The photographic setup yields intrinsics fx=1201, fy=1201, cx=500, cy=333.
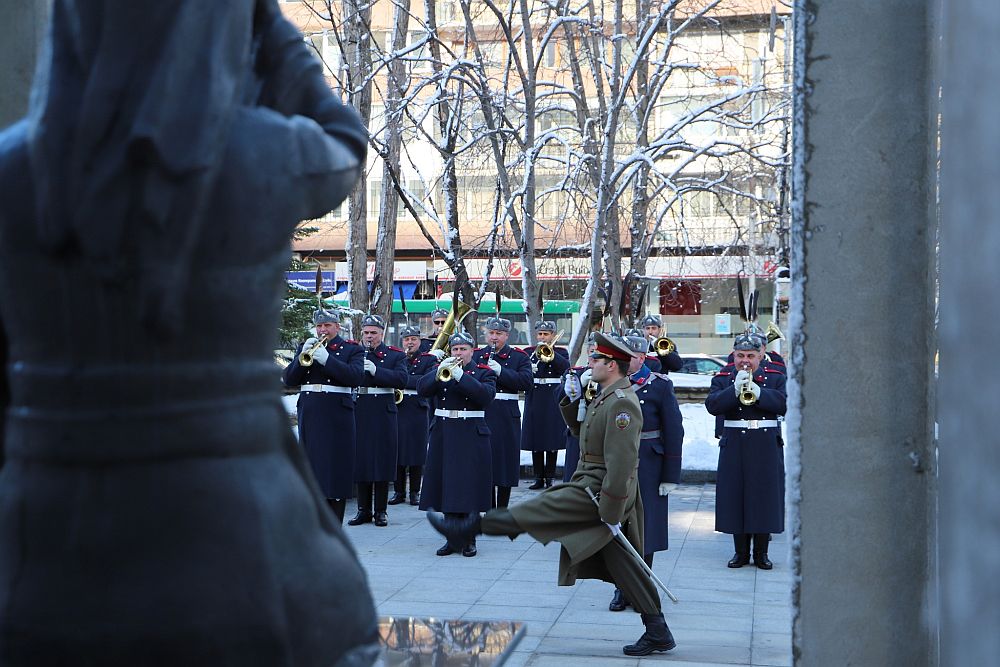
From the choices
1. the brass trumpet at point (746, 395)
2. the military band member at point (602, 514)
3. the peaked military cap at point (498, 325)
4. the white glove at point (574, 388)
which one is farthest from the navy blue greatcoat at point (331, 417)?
the military band member at point (602, 514)

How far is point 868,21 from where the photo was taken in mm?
3316

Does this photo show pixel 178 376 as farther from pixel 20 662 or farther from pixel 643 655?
pixel 643 655

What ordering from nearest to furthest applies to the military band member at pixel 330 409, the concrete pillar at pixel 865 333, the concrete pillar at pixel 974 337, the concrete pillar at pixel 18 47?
the concrete pillar at pixel 974 337
the concrete pillar at pixel 865 333
the concrete pillar at pixel 18 47
the military band member at pixel 330 409

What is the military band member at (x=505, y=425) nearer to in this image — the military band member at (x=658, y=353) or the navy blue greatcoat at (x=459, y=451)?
the military band member at (x=658, y=353)

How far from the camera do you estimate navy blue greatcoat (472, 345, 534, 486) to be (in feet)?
43.3

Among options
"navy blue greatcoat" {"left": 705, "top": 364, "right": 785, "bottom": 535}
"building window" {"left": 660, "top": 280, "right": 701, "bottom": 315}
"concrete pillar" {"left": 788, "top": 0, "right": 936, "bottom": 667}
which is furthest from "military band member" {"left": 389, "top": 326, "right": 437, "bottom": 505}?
"building window" {"left": 660, "top": 280, "right": 701, "bottom": 315}


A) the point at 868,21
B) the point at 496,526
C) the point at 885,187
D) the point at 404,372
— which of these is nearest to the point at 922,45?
the point at 868,21

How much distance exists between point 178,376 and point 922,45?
231cm

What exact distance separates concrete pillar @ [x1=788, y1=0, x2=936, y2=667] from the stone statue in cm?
183

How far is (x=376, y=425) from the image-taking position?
12.3 meters

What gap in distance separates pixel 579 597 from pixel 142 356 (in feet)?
22.8

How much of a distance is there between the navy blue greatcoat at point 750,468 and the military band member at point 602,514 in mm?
3156

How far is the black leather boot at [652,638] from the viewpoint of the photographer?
6.72 m

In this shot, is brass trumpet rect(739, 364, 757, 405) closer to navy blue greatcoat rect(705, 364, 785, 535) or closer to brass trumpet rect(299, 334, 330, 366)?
navy blue greatcoat rect(705, 364, 785, 535)
